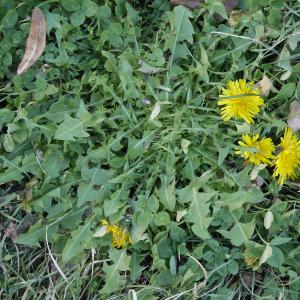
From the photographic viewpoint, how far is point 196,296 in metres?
1.98

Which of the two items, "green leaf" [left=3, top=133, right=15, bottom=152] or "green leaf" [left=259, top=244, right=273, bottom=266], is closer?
"green leaf" [left=259, top=244, right=273, bottom=266]

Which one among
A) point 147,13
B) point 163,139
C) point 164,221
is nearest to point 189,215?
point 164,221

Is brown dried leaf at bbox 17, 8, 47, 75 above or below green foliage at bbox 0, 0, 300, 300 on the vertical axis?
above

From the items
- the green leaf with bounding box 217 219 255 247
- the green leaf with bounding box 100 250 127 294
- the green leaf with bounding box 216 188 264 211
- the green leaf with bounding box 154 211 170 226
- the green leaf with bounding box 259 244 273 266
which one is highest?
the green leaf with bounding box 216 188 264 211

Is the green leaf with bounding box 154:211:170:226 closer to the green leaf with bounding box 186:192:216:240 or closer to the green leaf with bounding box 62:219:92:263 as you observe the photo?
the green leaf with bounding box 186:192:216:240

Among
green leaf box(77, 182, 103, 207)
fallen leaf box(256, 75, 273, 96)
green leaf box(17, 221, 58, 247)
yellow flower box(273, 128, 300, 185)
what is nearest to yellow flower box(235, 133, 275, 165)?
yellow flower box(273, 128, 300, 185)

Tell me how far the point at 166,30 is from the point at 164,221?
0.71 m

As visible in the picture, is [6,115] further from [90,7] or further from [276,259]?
[276,259]

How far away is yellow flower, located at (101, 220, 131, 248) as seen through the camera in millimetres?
1982

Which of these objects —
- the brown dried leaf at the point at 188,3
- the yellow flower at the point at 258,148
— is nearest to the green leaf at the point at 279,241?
the yellow flower at the point at 258,148

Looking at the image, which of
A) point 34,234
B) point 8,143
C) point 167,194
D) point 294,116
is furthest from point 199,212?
point 8,143

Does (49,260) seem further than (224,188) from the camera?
Yes

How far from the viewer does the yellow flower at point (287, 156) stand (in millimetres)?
1955

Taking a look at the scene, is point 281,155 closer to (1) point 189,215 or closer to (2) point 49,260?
(1) point 189,215
